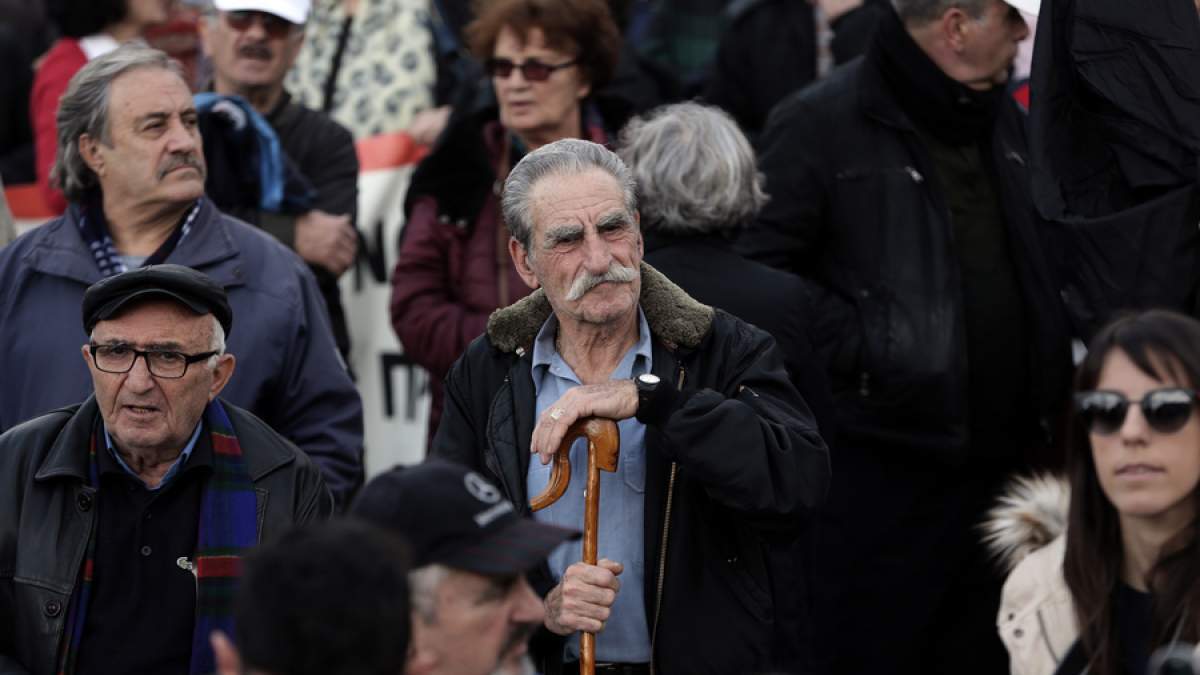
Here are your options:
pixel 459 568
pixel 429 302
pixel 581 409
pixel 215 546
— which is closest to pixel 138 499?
pixel 215 546

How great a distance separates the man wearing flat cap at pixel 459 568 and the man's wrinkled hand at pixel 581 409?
83 centimetres

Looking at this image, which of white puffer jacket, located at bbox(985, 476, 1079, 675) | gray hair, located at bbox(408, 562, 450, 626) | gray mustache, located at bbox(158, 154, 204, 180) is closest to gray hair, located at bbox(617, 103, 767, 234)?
gray mustache, located at bbox(158, 154, 204, 180)

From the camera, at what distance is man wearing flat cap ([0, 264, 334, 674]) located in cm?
468

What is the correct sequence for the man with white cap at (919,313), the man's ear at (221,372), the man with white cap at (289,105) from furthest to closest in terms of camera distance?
the man with white cap at (289,105) → the man with white cap at (919,313) → the man's ear at (221,372)

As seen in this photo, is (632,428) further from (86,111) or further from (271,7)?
(271,7)

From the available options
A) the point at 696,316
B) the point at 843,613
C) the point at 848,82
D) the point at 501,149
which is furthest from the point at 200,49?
the point at 696,316

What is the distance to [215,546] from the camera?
479 centimetres

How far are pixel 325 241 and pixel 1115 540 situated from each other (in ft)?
11.6

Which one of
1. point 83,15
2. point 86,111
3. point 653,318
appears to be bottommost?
point 653,318

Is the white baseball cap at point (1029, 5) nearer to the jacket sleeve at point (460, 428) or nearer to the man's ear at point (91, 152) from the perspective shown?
the jacket sleeve at point (460, 428)

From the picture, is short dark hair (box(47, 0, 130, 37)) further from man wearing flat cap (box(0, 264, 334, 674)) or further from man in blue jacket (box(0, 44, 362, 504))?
man wearing flat cap (box(0, 264, 334, 674))

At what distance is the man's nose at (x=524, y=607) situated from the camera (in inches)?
141

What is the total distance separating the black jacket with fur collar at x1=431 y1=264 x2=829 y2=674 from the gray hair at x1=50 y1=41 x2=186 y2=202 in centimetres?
174

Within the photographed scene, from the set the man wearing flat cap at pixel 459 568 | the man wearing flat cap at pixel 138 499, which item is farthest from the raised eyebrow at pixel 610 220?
the man wearing flat cap at pixel 459 568
